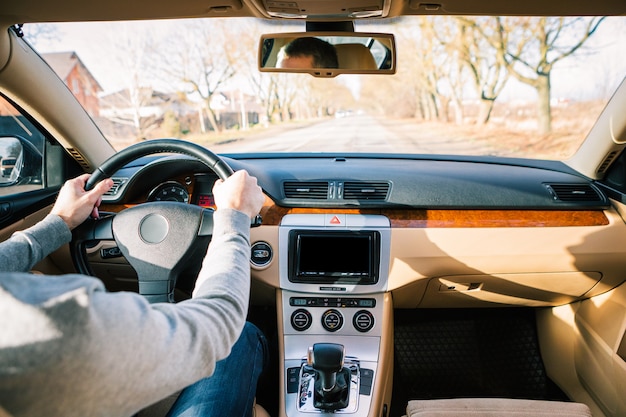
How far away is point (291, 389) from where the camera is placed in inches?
101

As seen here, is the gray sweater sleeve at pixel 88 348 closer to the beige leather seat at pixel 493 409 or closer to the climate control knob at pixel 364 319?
the beige leather seat at pixel 493 409

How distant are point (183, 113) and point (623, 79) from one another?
1125 cm

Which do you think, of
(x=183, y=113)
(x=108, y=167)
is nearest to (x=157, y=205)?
(x=108, y=167)

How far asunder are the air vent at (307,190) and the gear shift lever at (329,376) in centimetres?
81

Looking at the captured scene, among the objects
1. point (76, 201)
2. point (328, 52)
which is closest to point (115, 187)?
point (76, 201)

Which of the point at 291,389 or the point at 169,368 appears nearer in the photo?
the point at 169,368

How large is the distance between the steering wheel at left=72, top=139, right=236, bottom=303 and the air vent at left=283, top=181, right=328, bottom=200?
88cm

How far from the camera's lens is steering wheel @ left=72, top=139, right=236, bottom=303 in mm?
1881

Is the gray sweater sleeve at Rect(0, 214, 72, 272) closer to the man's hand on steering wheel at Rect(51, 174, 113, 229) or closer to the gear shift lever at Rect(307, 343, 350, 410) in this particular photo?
the man's hand on steering wheel at Rect(51, 174, 113, 229)

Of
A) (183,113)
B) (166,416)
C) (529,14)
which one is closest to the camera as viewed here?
(166,416)

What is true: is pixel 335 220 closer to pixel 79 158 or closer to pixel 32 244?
pixel 32 244

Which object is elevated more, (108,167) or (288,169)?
(108,167)

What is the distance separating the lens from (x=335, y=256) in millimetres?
2664

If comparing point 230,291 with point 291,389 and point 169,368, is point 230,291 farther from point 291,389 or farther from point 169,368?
point 291,389
